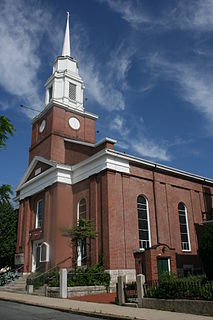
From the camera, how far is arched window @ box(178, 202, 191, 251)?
26786 millimetres

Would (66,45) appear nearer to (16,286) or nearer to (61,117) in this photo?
(61,117)

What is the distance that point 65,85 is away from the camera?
105 feet

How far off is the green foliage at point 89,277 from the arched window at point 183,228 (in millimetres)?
9543

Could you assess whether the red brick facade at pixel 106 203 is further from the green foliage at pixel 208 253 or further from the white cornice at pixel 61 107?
the green foliage at pixel 208 253

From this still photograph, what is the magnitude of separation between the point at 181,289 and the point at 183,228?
638 inches

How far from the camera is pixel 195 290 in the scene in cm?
1121

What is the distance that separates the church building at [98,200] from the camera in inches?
849

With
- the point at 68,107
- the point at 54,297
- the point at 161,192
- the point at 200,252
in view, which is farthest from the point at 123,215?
the point at 68,107

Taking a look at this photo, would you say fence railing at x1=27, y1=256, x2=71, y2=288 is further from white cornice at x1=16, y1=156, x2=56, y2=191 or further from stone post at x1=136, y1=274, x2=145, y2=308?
white cornice at x1=16, y1=156, x2=56, y2=191

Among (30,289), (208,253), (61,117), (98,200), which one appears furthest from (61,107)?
(208,253)

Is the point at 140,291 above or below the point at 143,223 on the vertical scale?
below

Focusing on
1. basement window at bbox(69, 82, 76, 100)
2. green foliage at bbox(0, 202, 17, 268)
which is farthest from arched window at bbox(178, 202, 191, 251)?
green foliage at bbox(0, 202, 17, 268)

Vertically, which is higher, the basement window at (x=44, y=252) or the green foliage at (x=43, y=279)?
the basement window at (x=44, y=252)

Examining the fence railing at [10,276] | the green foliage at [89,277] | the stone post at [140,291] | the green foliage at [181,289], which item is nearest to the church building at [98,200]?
the green foliage at [89,277]
